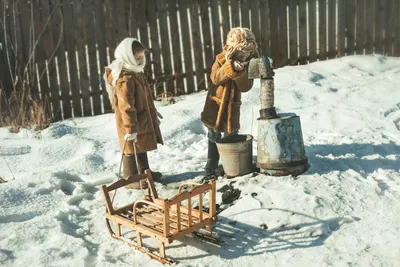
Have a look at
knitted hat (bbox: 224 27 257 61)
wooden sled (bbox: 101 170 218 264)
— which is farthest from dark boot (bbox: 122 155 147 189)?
knitted hat (bbox: 224 27 257 61)

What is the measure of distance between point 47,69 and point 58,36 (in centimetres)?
52

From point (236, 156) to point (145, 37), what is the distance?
3.80m

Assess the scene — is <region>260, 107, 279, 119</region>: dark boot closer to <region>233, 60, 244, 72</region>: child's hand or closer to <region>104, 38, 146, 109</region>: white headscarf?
<region>233, 60, 244, 72</region>: child's hand

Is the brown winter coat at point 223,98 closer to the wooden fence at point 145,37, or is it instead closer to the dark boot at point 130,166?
the dark boot at point 130,166

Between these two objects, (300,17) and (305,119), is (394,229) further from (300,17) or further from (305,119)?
(300,17)

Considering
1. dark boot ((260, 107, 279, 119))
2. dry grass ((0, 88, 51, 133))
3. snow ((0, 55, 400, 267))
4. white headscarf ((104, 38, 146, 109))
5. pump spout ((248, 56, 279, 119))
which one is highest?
white headscarf ((104, 38, 146, 109))

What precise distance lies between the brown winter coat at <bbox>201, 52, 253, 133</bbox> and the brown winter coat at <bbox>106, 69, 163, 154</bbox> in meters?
0.55

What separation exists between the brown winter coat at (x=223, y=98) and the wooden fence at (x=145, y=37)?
3220 millimetres

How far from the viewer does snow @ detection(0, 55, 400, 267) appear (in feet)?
12.9

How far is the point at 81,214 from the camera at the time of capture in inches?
188

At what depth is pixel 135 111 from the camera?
4988 mm

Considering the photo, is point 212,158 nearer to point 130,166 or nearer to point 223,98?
point 223,98

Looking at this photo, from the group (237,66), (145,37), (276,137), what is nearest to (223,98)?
(237,66)

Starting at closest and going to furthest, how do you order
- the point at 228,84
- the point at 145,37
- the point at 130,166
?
the point at 228,84 < the point at 130,166 < the point at 145,37
